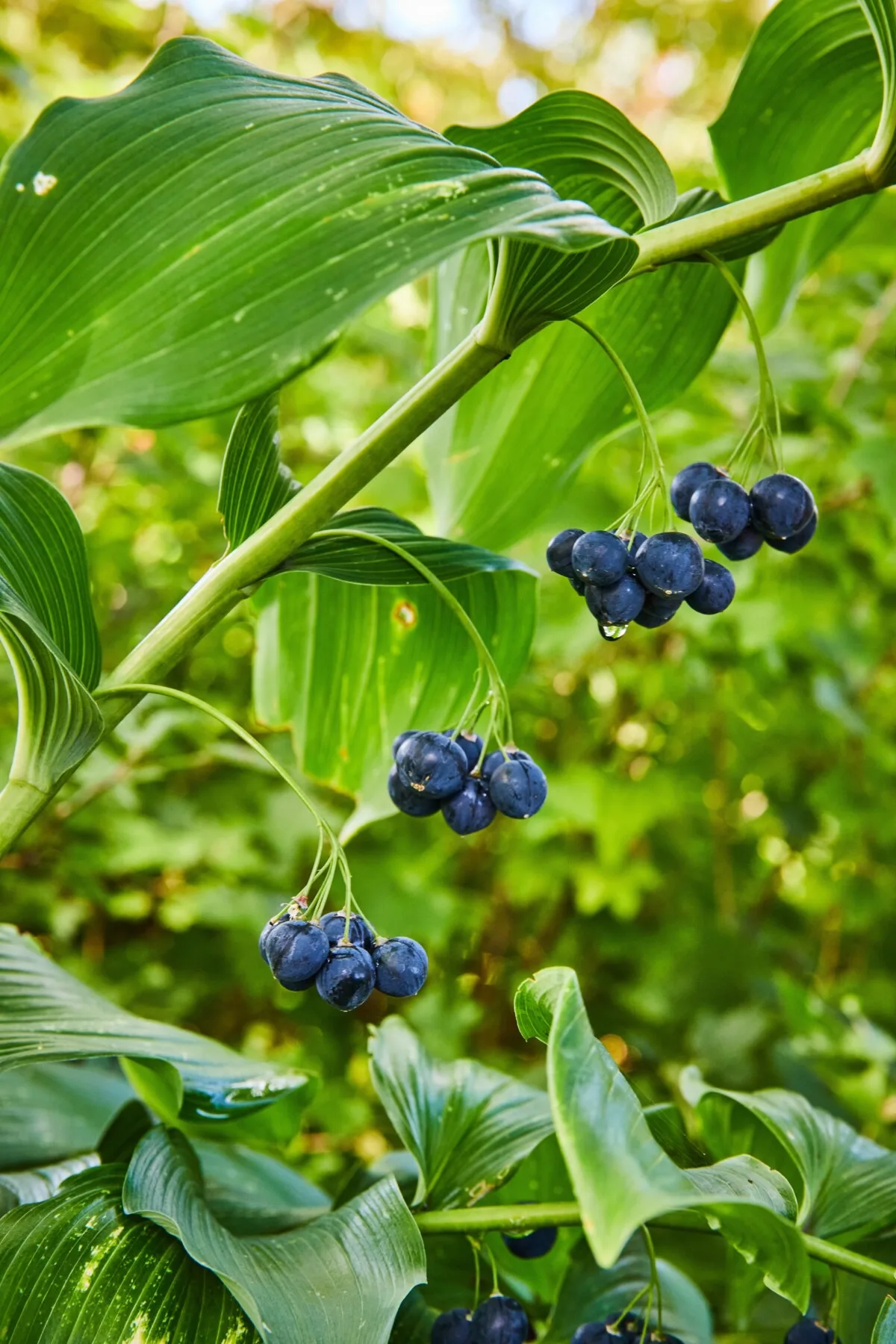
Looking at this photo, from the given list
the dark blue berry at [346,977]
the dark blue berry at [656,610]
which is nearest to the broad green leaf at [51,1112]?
the dark blue berry at [346,977]

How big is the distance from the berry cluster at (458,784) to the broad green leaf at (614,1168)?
0.49 ft

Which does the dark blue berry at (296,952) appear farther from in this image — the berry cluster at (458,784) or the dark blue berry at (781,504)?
the dark blue berry at (781,504)

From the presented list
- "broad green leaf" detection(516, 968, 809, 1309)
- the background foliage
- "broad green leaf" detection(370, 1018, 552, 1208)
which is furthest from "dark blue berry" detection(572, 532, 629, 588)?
the background foliage

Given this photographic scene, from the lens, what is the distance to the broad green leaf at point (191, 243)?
0.38m

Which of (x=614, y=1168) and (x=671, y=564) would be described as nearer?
(x=614, y=1168)

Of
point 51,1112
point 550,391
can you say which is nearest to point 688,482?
point 550,391

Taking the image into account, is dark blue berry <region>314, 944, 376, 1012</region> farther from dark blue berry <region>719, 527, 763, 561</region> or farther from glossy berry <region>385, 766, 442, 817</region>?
dark blue berry <region>719, 527, 763, 561</region>

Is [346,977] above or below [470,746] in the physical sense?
below

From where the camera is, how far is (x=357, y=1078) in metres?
1.85

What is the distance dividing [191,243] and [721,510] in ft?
1.18

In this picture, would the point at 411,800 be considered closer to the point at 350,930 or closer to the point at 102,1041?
the point at 350,930

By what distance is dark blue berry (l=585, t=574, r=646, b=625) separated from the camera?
0.58m

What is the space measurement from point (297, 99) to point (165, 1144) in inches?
22.6

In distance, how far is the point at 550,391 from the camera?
0.79m
